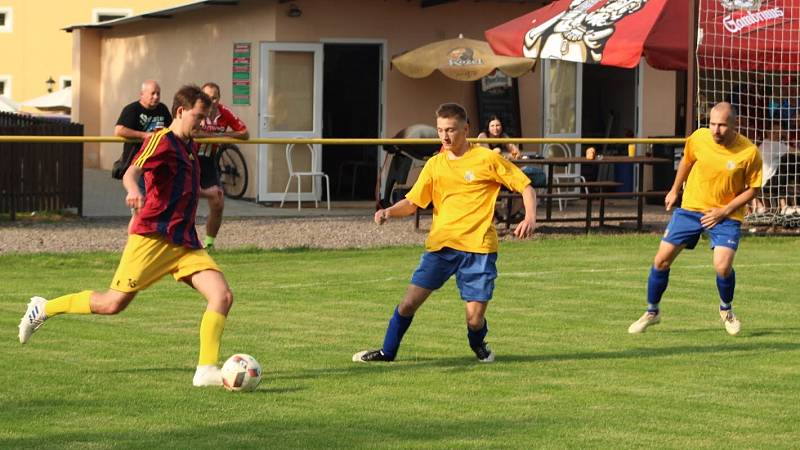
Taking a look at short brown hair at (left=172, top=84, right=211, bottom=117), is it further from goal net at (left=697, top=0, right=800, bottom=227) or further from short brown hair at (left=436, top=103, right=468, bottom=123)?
goal net at (left=697, top=0, right=800, bottom=227)

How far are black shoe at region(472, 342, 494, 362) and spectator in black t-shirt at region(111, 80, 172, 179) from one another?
24.2 feet

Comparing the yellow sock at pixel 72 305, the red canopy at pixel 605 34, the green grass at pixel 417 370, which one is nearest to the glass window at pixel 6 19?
the red canopy at pixel 605 34

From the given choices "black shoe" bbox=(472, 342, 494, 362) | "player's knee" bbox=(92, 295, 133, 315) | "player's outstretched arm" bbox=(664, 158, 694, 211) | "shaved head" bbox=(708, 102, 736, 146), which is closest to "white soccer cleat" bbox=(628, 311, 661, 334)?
"player's outstretched arm" bbox=(664, 158, 694, 211)

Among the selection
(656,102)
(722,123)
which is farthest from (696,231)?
(656,102)

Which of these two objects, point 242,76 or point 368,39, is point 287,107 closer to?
point 242,76

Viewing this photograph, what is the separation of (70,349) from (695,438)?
180 inches

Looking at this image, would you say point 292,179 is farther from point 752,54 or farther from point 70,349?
point 70,349

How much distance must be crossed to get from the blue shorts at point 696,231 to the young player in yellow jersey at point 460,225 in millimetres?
2277

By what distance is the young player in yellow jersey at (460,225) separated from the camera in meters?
10.0

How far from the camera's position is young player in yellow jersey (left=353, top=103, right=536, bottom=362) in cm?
1003

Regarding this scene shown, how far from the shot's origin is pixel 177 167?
9375 mm

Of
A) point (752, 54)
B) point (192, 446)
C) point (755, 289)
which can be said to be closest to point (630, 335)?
point (755, 289)

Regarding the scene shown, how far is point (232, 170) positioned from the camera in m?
26.0

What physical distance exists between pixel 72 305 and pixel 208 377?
1119 mm
